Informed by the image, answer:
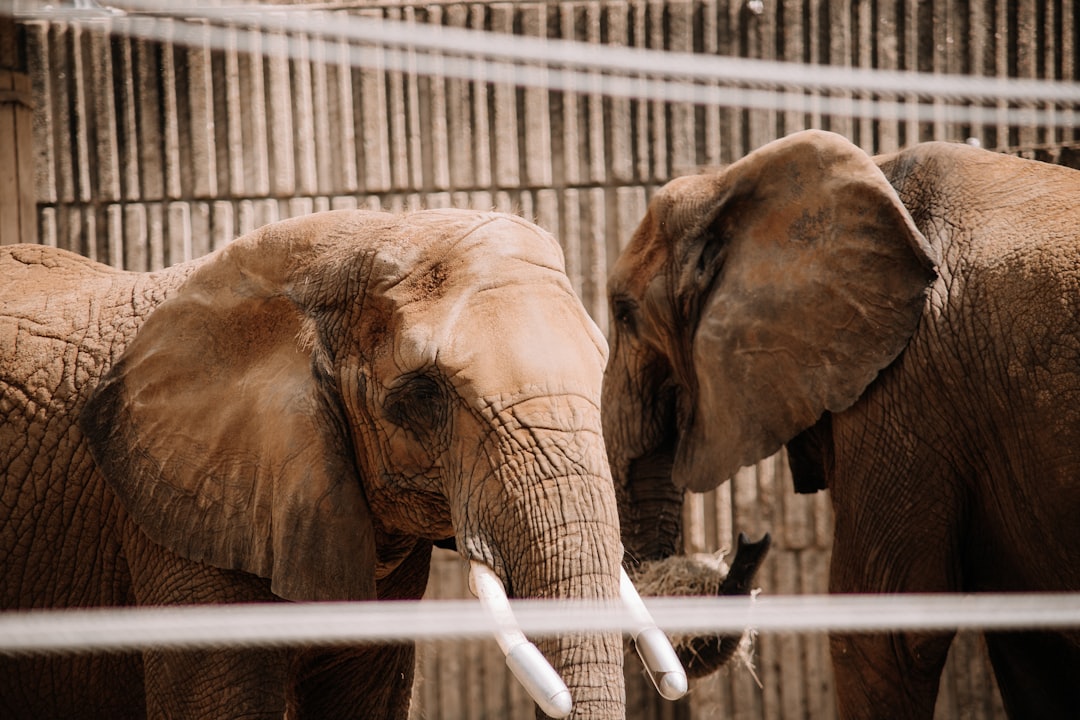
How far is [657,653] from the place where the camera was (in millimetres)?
2162

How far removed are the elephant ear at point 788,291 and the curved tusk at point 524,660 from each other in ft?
5.65

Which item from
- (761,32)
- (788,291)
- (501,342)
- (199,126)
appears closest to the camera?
(501,342)

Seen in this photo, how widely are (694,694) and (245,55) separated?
307 centimetres

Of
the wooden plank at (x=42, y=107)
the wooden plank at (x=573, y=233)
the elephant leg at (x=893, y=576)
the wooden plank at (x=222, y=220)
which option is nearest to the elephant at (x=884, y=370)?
the elephant leg at (x=893, y=576)

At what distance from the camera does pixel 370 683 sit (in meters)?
2.90

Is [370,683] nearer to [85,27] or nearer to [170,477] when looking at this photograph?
[170,477]

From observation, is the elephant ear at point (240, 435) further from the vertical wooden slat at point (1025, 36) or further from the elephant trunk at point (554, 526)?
the vertical wooden slat at point (1025, 36)

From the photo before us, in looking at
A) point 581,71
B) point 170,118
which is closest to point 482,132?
point 581,71

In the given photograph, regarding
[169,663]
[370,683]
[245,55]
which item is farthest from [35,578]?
[245,55]

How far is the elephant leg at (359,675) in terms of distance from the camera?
284 centimetres

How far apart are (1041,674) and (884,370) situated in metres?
1.07

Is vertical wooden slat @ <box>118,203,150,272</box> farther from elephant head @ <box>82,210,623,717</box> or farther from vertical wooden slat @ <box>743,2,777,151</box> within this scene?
elephant head @ <box>82,210,623,717</box>

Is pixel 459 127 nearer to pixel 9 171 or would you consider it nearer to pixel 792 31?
pixel 792 31

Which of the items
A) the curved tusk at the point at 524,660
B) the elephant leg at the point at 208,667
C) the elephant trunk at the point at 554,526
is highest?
the elephant trunk at the point at 554,526
